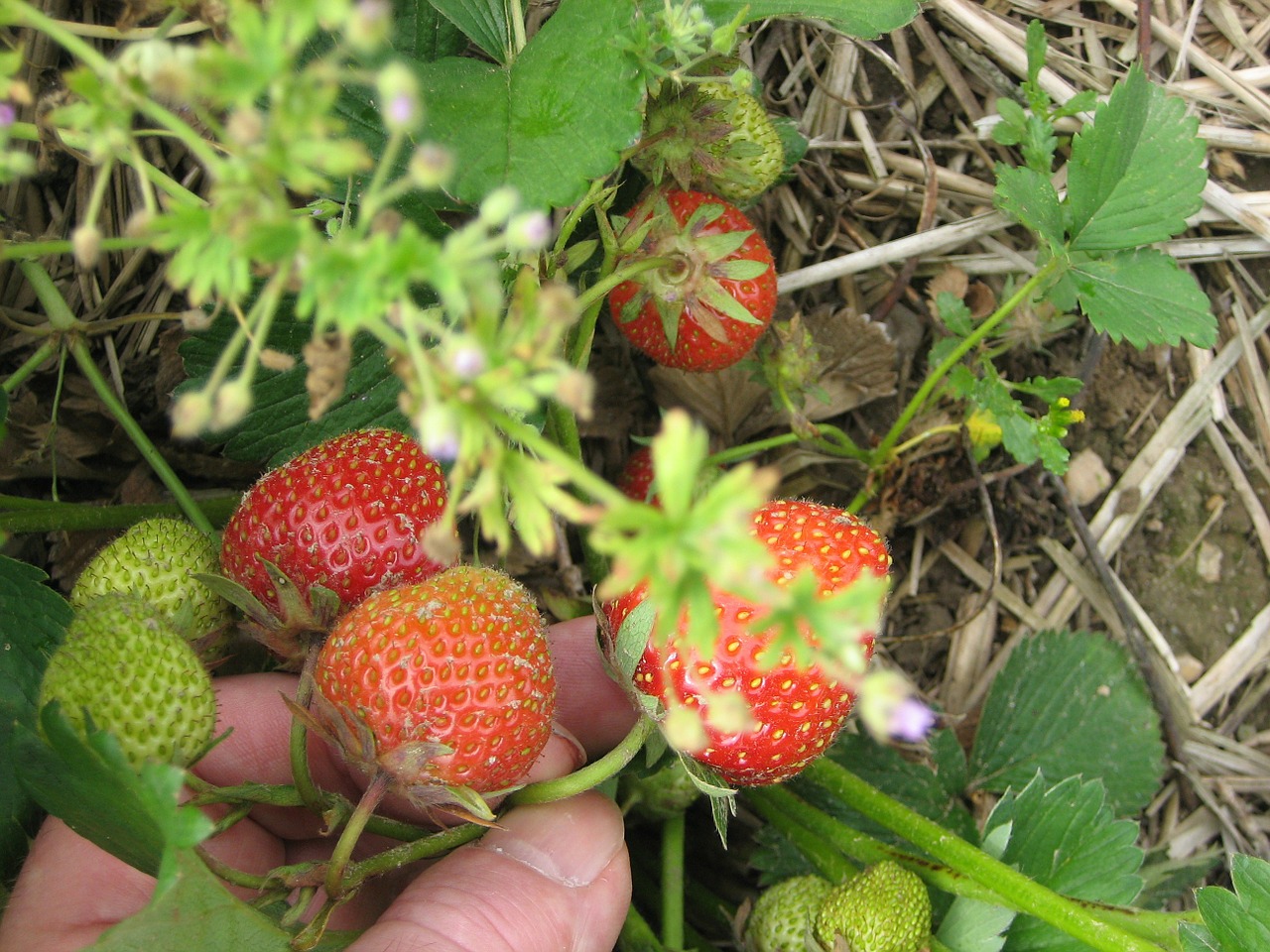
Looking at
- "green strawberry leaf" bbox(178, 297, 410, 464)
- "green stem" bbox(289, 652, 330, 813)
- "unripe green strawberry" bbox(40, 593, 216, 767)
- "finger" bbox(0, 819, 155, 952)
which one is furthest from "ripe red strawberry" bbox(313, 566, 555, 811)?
"green strawberry leaf" bbox(178, 297, 410, 464)

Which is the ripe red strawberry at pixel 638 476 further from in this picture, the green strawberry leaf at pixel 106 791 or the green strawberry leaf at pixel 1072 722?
the green strawberry leaf at pixel 106 791

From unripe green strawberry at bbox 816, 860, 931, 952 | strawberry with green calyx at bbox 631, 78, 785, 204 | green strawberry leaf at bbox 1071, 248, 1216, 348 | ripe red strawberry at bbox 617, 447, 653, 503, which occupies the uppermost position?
strawberry with green calyx at bbox 631, 78, 785, 204

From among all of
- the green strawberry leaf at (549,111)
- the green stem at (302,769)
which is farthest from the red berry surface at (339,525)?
the green strawberry leaf at (549,111)

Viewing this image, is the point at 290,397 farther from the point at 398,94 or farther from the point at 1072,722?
the point at 1072,722

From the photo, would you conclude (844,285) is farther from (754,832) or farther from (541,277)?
(754,832)

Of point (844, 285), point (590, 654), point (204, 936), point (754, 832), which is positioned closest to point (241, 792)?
point (204, 936)

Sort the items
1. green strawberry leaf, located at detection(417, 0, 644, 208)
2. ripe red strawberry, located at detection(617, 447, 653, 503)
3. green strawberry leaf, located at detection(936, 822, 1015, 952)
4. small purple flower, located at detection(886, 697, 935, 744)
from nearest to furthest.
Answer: small purple flower, located at detection(886, 697, 935, 744) → green strawberry leaf, located at detection(417, 0, 644, 208) → green strawberry leaf, located at detection(936, 822, 1015, 952) → ripe red strawberry, located at detection(617, 447, 653, 503)

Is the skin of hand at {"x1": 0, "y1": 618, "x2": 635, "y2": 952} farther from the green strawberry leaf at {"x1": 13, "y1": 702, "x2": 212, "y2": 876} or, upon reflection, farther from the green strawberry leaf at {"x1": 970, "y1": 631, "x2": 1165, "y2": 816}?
the green strawberry leaf at {"x1": 970, "y1": 631, "x2": 1165, "y2": 816}
